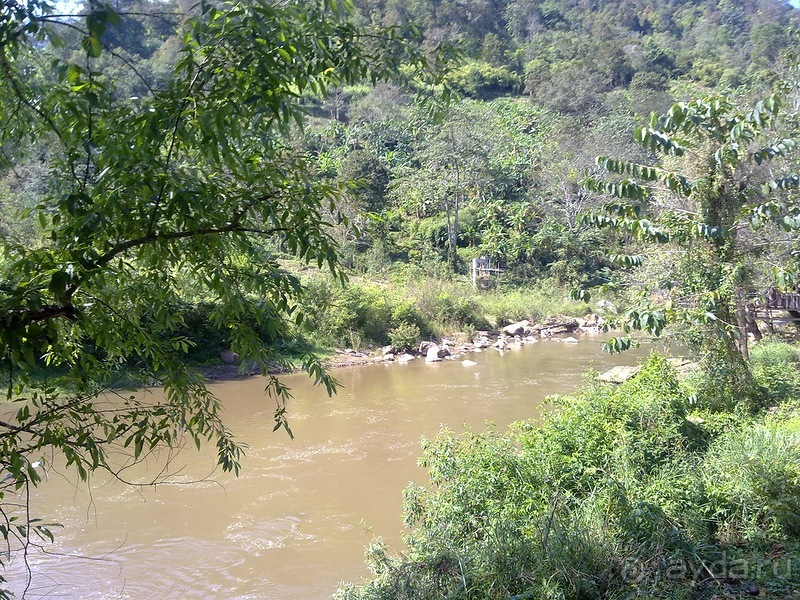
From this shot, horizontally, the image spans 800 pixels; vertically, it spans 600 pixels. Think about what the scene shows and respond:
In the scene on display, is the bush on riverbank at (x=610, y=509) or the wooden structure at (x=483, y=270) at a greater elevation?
the wooden structure at (x=483, y=270)

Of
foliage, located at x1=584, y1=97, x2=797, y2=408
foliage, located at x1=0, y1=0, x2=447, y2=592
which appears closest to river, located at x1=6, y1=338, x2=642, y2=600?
foliage, located at x1=0, y1=0, x2=447, y2=592

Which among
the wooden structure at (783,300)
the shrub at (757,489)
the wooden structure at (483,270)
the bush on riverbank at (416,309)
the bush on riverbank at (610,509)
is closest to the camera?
the bush on riverbank at (610,509)

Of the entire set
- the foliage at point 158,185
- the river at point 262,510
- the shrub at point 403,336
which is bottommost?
the river at point 262,510

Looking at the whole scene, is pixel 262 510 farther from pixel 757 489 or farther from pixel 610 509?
pixel 757 489

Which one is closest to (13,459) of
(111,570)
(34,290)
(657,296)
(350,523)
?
(34,290)

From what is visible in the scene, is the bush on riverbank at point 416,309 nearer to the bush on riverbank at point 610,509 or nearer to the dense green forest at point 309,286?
the dense green forest at point 309,286

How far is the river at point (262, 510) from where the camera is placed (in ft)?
18.6

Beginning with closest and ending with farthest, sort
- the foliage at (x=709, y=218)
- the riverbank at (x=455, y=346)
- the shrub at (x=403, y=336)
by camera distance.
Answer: the foliage at (x=709, y=218) < the riverbank at (x=455, y=346) < the shrub at (x=403, y=336)

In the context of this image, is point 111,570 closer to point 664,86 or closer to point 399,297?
point 399,297

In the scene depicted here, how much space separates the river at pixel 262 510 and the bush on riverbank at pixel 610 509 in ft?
3.31

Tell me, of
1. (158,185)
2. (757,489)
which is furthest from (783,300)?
(158,185)

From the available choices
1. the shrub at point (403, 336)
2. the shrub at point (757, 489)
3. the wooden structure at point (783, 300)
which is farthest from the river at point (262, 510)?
the shrub at point (403, 336)

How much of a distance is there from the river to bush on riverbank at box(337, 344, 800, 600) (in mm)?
1010

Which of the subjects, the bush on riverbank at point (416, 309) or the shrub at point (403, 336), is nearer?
the bush on riverbank at point (416, 309)
